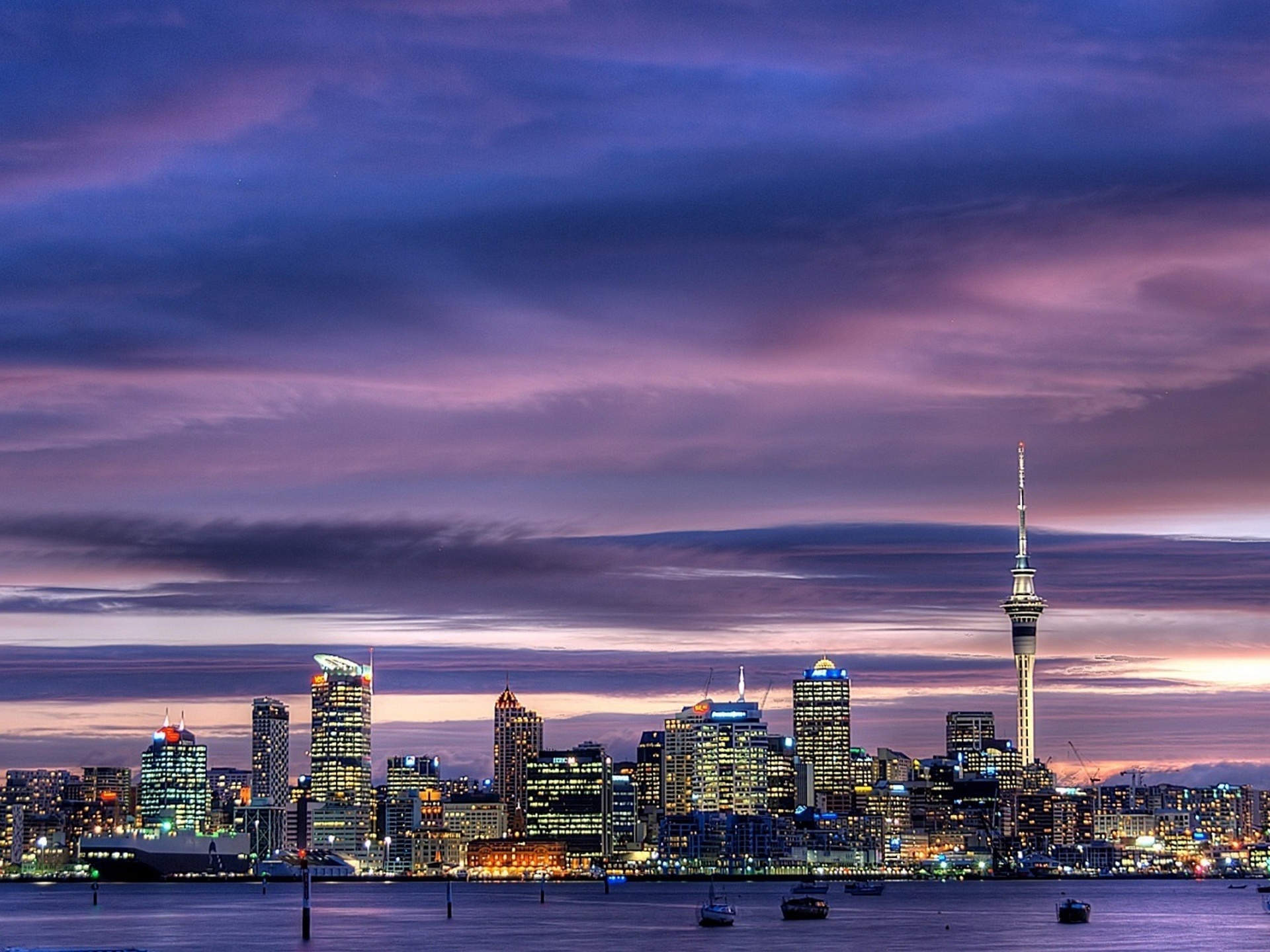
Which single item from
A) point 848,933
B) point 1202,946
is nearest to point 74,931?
point 848,933

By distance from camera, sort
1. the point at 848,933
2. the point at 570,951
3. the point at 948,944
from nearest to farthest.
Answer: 1. the point at 570,951
2. the point at 948,944
3. the point at 848,933

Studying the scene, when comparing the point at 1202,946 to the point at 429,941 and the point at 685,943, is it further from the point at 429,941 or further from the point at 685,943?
the point at 429,941

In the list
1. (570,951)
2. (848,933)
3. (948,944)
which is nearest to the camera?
(570,951)

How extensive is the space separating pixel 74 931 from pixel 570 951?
193ft

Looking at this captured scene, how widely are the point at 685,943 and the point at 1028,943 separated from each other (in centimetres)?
2948

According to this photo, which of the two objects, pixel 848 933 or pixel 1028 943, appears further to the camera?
pixel 848 933

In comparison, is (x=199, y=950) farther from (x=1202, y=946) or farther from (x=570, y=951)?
(x=1202, y=946)

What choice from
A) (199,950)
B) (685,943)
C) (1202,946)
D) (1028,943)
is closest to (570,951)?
(685,943)

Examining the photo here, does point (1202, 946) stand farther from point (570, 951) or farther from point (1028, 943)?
point (570, 951)

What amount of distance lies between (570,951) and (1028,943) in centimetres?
4151

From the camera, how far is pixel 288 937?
606 ft

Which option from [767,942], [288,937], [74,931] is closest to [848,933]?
[767,942]

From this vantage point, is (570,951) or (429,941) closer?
(570,951)

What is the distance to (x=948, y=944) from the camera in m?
177
